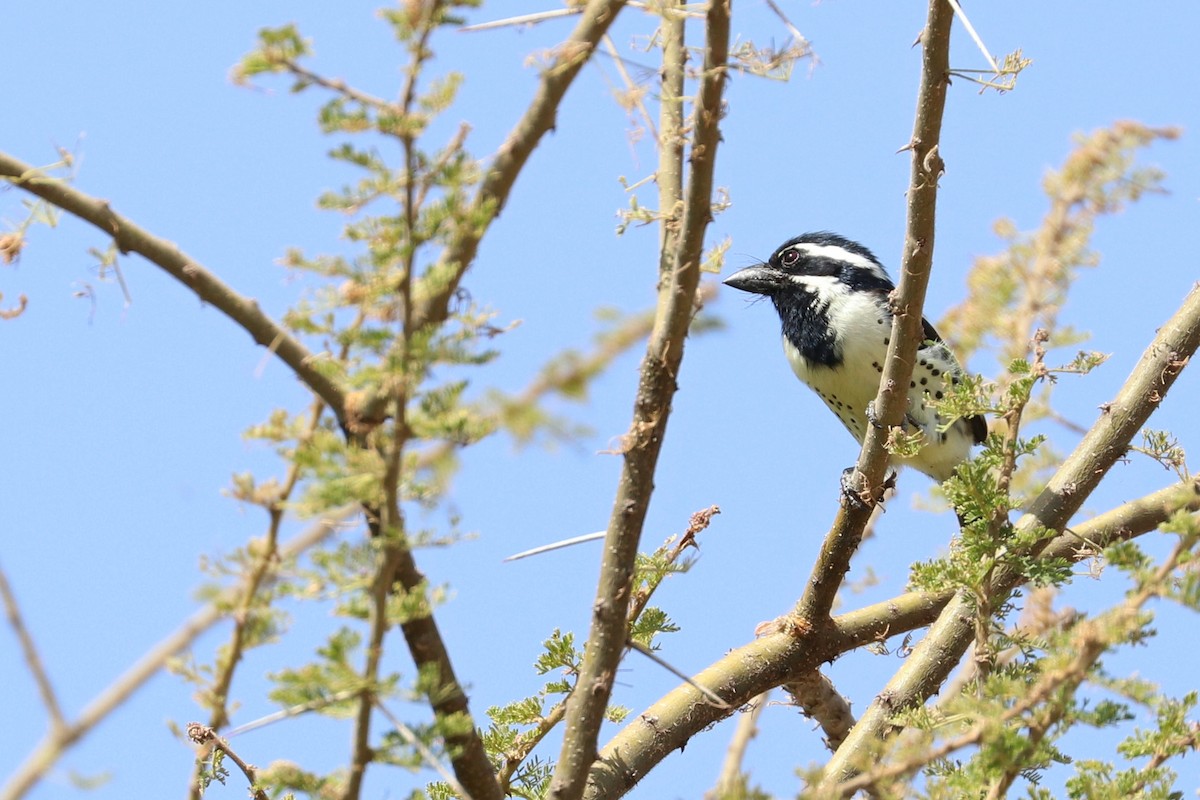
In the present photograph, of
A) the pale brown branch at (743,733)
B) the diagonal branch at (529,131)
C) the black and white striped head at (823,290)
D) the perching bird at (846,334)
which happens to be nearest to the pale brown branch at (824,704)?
the pale brown branch at (743,733)

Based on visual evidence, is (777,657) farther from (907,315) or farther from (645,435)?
(645,435)

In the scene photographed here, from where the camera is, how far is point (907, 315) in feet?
12.8

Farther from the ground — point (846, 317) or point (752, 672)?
point (846, 317)

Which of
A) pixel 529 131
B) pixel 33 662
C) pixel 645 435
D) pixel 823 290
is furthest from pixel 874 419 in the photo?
pixel 33 662

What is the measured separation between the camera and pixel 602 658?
275cm

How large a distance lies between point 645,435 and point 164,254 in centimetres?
91

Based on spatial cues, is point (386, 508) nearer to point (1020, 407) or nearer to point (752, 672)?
point (1020, 407)

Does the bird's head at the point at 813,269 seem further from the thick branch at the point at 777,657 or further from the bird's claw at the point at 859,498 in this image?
the bird's claw at the point at 859,498

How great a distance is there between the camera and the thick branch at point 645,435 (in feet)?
7.95

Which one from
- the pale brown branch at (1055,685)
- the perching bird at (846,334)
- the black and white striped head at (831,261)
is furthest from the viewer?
the black and white striped head at (831,261)

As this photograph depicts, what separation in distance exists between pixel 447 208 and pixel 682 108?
1.09 metres

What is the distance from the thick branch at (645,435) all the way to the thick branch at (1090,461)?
1.72 meters

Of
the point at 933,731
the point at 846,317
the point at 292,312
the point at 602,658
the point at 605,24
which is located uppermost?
the point at 846,317

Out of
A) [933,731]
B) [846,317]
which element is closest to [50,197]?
[933,731]
